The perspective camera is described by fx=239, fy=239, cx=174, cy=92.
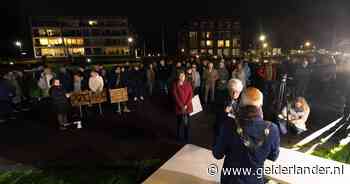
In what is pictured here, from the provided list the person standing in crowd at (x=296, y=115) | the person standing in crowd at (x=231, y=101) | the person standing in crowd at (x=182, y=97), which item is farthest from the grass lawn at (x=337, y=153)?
the person standing in crowd at (x=182, y=97)

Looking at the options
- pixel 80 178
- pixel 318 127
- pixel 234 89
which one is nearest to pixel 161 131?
pixel 80 178

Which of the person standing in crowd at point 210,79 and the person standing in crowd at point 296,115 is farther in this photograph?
the person standing in crowd at point 210,79

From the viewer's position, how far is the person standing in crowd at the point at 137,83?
1042 cm

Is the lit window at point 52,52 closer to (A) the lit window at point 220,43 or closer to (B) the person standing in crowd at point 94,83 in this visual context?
(A) the lit window at point 220,43

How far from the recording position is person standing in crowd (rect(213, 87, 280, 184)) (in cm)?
220

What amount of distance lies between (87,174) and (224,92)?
132 inches

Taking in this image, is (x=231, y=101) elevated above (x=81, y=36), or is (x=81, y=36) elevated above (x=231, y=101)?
(x=81, y=36)

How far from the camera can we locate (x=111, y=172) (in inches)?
192

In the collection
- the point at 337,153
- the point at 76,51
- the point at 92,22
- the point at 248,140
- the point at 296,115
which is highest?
the point at 92,22

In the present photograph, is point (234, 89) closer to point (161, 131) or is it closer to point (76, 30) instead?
point (161, 131)

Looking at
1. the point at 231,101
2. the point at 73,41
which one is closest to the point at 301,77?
the point at 231,101

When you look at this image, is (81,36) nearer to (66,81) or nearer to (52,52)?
(52,52)

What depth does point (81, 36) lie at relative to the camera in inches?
2618

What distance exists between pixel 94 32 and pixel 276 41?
52870mm
